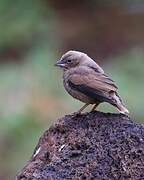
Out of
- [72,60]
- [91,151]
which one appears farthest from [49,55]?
[91,151]

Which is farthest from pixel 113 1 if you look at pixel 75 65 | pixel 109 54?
pixel 75 65

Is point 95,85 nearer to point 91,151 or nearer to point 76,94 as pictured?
point 76,94

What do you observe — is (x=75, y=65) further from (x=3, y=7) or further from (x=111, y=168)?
(x=3, y=7)

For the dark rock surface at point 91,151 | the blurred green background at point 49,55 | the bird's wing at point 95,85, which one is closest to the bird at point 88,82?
the bird's wing at point 95,85

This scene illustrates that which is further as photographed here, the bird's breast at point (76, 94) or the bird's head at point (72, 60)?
the bird's head at point (72, 60)

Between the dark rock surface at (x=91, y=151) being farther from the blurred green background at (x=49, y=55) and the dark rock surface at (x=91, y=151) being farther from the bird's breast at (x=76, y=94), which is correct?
the blurred green background at (x=49, y=55)

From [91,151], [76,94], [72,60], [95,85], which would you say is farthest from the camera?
[72,60]
